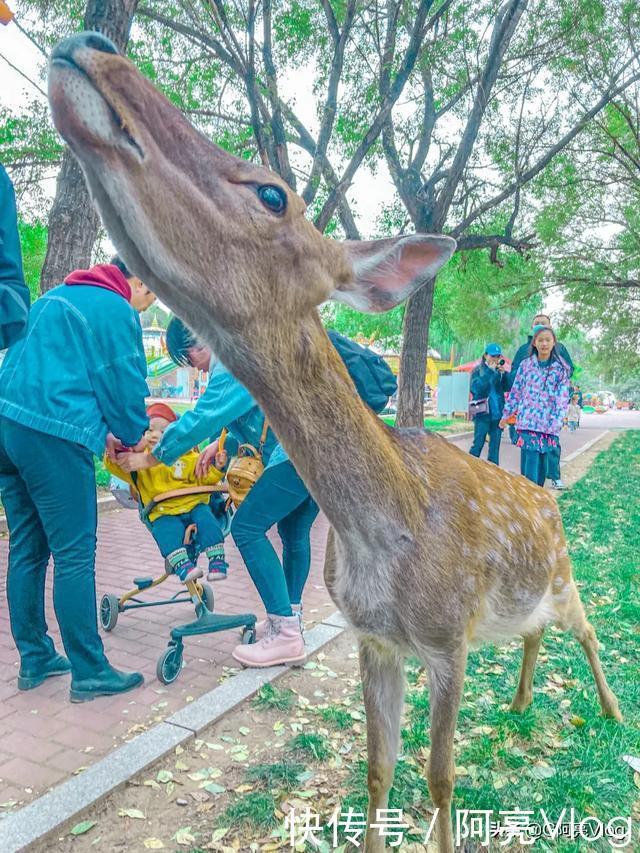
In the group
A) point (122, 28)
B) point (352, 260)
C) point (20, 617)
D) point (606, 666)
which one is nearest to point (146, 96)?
point (352, 260)

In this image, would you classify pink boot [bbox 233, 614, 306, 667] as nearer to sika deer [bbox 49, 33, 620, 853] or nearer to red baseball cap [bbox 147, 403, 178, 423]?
red baseball cap [bbox 147, 403, 178, 423]

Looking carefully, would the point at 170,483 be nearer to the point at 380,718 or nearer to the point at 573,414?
the point at 380,718

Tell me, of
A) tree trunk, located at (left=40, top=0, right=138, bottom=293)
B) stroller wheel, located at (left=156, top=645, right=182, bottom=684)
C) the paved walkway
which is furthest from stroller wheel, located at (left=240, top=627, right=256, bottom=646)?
tree trunk, located at (left=40, top=0, right=138, bottom=293)

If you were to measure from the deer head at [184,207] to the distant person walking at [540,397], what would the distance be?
5622mm

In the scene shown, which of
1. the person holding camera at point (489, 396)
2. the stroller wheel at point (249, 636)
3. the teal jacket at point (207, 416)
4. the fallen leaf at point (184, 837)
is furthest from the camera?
the person holding camera at point (489, 396)

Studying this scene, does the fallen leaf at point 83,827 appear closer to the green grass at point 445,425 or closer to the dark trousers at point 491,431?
the dark trousers at point 491,431

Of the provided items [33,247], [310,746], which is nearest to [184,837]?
[310,746]

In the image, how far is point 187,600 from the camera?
14.8ft

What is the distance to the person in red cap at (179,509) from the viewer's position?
4215 mm

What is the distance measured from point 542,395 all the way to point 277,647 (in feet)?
14.7

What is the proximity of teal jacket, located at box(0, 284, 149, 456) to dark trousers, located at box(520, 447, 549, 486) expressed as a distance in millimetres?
5120

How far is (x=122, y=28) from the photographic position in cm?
675

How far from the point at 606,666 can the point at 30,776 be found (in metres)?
3.24

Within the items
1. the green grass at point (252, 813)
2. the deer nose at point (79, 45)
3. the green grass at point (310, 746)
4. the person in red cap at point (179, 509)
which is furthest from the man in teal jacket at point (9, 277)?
the green grass at point (310, 746)
